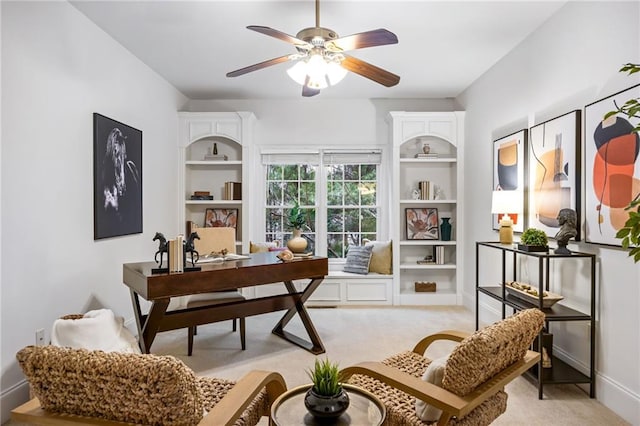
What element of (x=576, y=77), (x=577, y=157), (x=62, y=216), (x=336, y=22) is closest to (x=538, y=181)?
(x=577, y=157)

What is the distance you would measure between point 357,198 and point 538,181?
2709mm

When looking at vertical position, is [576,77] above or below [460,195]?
above

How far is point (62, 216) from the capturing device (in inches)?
113

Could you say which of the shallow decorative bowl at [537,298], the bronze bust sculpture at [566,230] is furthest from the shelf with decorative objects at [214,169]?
the bronze bust sculpture at [566,230]

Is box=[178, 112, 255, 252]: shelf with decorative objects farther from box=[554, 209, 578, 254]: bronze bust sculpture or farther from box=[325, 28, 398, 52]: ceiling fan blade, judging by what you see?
box=[554, 209, 578, 254]: bronze bust sculpture

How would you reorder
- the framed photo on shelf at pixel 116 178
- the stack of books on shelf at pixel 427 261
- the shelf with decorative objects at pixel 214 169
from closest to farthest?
the framed photo on shelf at pixel 116 178 < the shelf with decorative objects at pixel 214 169 < the stack of books on shelf at pixel 427 261

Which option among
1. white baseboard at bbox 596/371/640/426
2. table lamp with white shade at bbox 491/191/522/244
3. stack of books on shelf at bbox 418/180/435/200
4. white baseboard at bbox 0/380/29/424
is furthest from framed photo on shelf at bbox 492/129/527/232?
white baseboard at bbox 0/380/29/424

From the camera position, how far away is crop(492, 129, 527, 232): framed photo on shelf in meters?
3.58

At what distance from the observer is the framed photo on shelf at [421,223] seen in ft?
17.8

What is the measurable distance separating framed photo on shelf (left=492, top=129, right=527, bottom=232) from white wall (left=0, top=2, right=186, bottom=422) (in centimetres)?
347

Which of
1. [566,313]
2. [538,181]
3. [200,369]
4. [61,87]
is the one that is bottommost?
[200,369]

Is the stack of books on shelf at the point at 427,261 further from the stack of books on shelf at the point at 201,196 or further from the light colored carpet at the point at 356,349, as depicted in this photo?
the stack of books on shelf at the point at 201,196

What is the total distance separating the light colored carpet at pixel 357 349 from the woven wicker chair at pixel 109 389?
1.25 metres

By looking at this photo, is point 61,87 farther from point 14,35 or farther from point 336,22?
point 336,22
